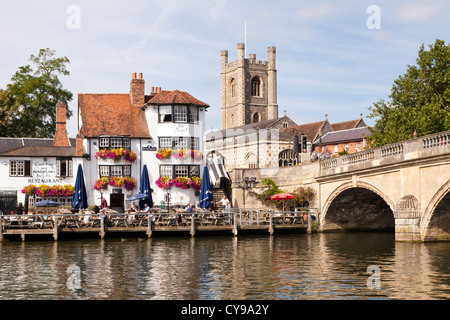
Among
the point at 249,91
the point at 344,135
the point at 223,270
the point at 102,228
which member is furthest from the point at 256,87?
the point at 223,270

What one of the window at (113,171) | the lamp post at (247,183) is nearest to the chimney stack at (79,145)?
the window at (113,171)

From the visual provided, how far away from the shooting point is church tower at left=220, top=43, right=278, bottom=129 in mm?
135500

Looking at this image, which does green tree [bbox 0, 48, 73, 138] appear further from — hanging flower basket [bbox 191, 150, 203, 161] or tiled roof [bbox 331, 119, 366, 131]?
tiled roof [bbox 331, 119, 366, 131]

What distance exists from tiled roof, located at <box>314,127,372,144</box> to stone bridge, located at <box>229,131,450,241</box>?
39555 millimetres

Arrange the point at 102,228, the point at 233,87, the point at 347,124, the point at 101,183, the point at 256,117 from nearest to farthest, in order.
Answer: the point at 102,228 < the point at 101,183 < the point at 347,124 < the point at 256,117 < the point at 233,87

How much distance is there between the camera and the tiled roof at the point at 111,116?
55625 millimetres

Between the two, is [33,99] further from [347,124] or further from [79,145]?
[347,124]

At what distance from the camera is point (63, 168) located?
53812mm

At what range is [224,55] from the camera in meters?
143

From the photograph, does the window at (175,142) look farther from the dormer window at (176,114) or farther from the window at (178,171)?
the window at (178,171)

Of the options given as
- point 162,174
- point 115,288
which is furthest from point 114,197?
point 115,288

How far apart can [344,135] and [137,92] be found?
143 ft

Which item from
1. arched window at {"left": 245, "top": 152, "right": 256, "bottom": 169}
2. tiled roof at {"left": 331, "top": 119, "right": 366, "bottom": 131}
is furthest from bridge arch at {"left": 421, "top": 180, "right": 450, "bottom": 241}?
tiled roof at {"left": 331, "top": 119, "right": 366, "bottom": 131}

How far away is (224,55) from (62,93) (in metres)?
76.2
